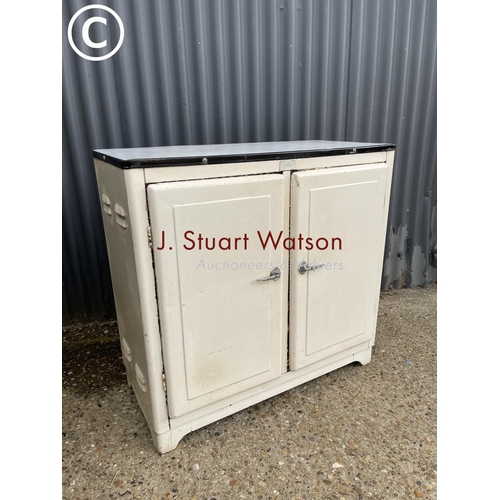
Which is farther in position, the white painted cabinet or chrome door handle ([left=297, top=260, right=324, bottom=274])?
chrome door handle ([left=297, top=260, right=324, bottom=274])

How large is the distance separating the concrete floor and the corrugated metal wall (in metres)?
0.93

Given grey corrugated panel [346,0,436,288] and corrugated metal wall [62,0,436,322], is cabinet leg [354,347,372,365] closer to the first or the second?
grey corrugated panel [346,0,436,288]

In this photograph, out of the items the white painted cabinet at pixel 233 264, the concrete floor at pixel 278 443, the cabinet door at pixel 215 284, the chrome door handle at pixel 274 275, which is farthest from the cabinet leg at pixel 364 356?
the chrome door handle at pixel 274 275

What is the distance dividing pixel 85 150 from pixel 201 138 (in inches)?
27.3

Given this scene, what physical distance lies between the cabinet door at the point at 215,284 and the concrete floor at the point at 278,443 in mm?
222

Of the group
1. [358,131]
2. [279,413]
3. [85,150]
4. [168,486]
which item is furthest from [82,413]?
[358,131]

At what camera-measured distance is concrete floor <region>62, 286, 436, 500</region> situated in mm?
1479

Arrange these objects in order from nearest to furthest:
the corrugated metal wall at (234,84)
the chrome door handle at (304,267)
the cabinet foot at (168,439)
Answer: the cabinet foot at (168,439), the chrome door handle at (304,267), the corrugated metal wall at (234,84)

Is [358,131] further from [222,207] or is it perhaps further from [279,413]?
[279,413]

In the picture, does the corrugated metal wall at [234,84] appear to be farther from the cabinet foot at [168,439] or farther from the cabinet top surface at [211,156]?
the cabinet foot at [168,439]

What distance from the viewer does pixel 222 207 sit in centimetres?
144

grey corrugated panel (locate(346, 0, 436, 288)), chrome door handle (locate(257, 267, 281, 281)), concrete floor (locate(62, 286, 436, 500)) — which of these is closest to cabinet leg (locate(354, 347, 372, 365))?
concrete floor (locate(62, 286, 436, 500))

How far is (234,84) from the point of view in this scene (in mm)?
2352

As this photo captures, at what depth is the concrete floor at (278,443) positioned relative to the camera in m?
1.48
